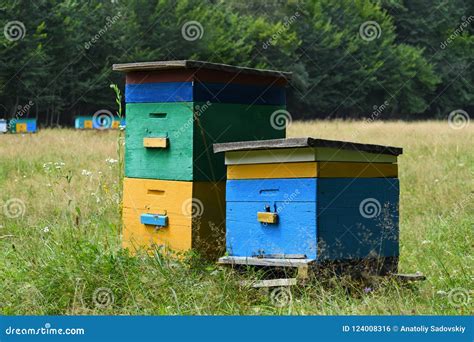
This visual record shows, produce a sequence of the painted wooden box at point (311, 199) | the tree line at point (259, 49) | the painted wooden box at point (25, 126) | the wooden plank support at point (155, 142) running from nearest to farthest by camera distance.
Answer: the painted wooden box at point (311, 199), the wooden plank support at point (155, 142), the painted wooden box at point (25, 126), the tree line at point (259, 49)

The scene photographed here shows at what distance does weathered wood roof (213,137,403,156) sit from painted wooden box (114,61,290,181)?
36 centimetres

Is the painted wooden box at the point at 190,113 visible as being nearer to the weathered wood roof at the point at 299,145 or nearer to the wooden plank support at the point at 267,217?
the weathered wood roof at the point at 299,145

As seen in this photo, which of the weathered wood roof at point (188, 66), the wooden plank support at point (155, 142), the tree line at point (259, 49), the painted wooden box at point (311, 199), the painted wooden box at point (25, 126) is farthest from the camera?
the tree line at point (259, 49)

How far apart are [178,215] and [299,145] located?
51.5 inches

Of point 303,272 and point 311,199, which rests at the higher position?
point 311,199

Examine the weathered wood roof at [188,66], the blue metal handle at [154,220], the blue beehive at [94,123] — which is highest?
the blue beehive at [94,123]

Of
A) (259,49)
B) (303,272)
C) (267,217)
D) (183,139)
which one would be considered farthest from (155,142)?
(259,49)

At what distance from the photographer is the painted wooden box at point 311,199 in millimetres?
4953

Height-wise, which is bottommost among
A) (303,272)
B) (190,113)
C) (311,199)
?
(303,272)

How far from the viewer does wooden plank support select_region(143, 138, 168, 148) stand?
5.77 m

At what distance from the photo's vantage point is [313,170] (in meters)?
4.94

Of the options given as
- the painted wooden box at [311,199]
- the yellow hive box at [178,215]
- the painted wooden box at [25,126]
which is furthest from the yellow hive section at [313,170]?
the painted wooden box at [25,126]

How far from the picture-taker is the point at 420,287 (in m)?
5.64

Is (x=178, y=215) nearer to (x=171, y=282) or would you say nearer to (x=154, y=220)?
(x=154, y=220)
